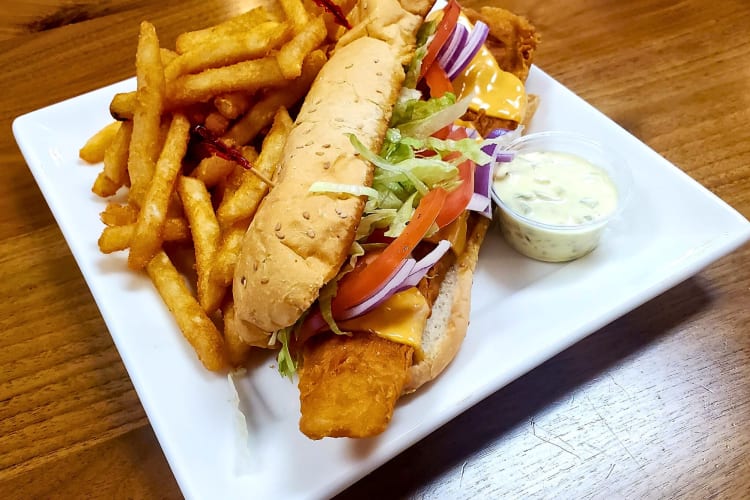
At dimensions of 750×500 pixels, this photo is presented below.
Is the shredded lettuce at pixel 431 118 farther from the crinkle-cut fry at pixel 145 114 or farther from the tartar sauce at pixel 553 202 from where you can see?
the crinkle-cut fry at pixel 145 114

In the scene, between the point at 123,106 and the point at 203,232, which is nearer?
the point at 203,232

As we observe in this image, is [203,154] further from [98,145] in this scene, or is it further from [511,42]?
[511,42]

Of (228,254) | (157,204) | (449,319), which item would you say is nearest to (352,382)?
(449,319)

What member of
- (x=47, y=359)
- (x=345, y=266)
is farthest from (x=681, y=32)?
(x=47, y=359)

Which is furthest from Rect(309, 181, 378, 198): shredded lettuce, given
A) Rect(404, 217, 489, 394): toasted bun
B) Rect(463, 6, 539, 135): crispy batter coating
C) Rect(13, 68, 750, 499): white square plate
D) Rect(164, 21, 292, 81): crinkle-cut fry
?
Rect(463, 6, 539, 135): crispy batter coating

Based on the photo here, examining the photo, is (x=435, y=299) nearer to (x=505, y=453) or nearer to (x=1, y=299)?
(x=505, y=453)

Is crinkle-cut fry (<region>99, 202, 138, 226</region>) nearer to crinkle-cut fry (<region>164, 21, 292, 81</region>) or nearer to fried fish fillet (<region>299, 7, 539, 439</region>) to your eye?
crinkle-cut fry (<region>164, 21, 292, 81</region>)
